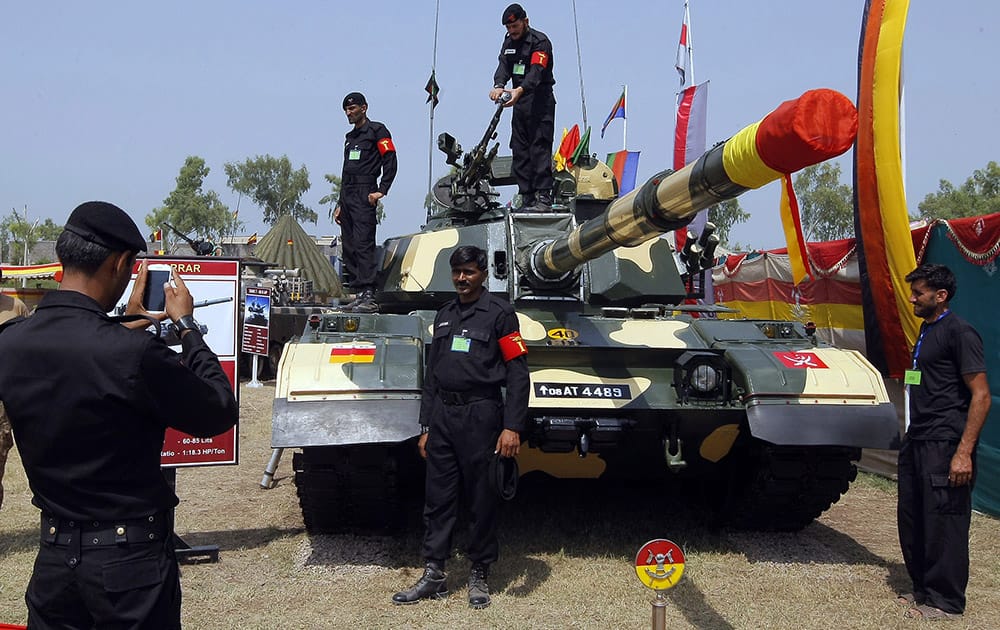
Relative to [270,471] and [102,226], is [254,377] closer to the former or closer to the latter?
[270,471]

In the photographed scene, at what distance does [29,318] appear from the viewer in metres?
2.57

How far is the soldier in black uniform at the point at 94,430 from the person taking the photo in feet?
7.98

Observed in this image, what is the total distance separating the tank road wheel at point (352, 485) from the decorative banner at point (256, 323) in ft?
32.0

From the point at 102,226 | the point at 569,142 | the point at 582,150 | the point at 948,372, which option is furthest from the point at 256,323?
the point at 102,226

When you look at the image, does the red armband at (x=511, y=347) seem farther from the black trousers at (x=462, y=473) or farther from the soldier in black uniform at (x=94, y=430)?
the soldier in black uniform at (x=94, y=430)

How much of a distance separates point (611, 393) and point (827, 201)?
139 ft

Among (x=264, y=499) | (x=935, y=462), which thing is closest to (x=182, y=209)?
(x=264, y=499)

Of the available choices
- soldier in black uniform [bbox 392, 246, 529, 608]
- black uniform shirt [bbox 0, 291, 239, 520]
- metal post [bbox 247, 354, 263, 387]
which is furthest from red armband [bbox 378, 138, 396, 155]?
metal post [bbox 247, 354, 263, 387]

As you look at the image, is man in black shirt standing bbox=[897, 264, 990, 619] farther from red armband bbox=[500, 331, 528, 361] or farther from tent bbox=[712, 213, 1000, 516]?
tent bbox=[712, 213, 1000, 516]

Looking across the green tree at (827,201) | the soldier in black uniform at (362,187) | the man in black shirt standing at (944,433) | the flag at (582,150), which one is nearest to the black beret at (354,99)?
the soldier in black uniform at (362,187)

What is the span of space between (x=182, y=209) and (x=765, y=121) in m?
58.0

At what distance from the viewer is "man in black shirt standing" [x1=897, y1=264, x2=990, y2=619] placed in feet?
16.3

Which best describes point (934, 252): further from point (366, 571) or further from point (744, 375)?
point (366, 571)

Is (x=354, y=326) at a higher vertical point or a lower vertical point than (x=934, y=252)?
lower
